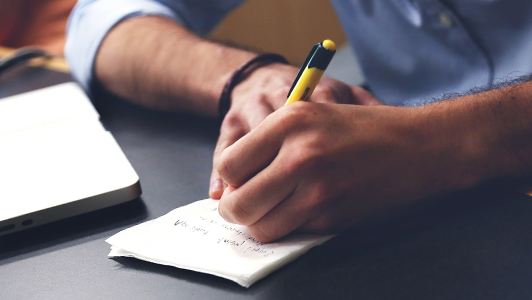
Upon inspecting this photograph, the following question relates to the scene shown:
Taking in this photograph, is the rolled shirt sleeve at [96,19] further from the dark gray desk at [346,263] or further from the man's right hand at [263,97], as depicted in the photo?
the dark gray desk at [346,263]

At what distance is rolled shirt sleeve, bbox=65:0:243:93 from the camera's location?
833 mm

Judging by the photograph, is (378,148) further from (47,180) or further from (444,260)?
(47,180)

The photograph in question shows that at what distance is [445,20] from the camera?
0.71 meters

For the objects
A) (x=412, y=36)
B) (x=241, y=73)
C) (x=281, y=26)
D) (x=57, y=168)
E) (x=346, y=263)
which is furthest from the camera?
(x=281, y=26)

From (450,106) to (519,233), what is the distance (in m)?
0.12

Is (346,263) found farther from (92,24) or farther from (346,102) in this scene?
(92,24)

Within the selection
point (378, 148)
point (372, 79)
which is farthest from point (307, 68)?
point (372, 79)

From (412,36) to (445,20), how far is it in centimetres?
8

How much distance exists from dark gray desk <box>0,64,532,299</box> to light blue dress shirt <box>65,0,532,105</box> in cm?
32

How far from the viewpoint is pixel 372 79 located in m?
0.89

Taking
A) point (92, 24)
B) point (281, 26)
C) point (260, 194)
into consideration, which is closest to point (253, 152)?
point (260, 194)

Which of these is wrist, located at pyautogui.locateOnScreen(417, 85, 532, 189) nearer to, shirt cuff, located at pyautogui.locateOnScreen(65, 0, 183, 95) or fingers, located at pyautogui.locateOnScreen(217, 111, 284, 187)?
fingers, located at pyautogui.locateOnScreen(217, 111, 284, 187)

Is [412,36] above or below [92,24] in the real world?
below

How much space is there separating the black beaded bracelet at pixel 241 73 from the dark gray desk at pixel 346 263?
193mm
